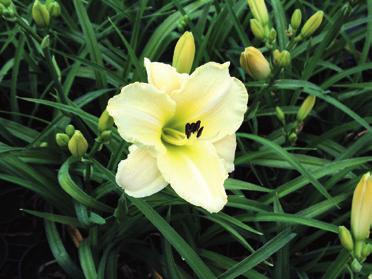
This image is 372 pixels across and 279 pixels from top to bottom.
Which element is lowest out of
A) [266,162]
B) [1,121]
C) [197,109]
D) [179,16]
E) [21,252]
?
[21,252]

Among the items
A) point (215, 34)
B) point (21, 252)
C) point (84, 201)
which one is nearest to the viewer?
point (84, 201)

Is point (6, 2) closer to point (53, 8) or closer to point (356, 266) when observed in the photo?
point (53, 8)

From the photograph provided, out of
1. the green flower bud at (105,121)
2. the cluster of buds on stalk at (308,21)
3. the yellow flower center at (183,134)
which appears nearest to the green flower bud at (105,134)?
the green flower bud at (105,121)

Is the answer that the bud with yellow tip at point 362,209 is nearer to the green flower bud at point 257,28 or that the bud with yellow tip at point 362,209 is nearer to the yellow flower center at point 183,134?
the yellow flower center at point 183,134

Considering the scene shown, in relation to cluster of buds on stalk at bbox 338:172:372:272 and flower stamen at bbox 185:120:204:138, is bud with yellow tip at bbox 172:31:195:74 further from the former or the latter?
cluster of buds on stalk at bbox 338:172:372:272

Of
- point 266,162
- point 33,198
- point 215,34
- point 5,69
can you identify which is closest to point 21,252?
point 33,198

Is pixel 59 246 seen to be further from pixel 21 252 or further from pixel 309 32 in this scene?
pixel 309 32
